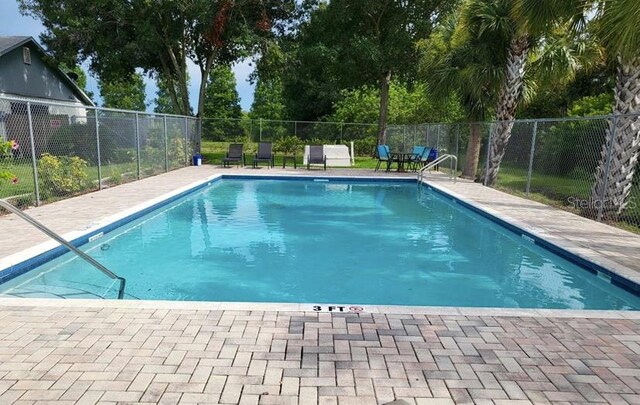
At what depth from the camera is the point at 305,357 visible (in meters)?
2.52

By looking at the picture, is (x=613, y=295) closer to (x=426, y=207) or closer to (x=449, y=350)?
(x=449, y=350)

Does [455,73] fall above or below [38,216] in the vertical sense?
above

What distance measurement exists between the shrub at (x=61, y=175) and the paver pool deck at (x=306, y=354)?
5.21 meters

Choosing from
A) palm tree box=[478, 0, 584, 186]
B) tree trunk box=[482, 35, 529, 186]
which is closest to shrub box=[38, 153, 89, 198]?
palm tree box=[478, 0, 584, 186]

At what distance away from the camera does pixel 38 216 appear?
6.18 metres

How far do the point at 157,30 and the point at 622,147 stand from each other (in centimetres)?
1488

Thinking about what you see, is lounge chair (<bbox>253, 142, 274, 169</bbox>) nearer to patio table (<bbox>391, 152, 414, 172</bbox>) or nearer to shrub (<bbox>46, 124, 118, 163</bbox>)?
patio table (<bbox>391, 152, 414, 172</bbox>)

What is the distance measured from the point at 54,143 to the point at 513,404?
1099 centimetres

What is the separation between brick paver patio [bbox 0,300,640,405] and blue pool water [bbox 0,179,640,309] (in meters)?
1.17

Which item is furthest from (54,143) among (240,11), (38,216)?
(240,11)

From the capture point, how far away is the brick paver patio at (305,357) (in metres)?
2.17

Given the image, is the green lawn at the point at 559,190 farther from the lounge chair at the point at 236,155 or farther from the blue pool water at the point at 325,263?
the lounge chair at the point at 236,155

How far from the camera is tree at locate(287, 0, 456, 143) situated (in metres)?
16.6

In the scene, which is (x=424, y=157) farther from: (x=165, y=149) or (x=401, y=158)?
(x=165, y=149)
